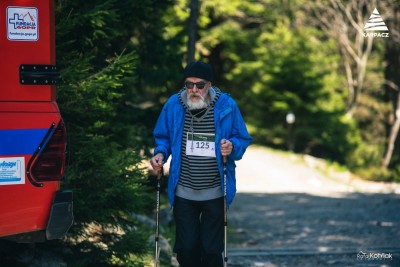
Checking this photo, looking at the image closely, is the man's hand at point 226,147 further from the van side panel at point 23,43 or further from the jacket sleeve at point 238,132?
the van side panel at point 23,43

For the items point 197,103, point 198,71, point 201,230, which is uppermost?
point 198,71

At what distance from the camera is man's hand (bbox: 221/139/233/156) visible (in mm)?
4918

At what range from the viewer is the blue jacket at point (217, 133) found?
5.11 m

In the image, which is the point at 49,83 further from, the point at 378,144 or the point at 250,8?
the point at 378,144

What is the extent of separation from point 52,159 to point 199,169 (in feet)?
4.29

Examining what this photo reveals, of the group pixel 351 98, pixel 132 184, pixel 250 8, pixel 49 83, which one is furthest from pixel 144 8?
pixel 351 98

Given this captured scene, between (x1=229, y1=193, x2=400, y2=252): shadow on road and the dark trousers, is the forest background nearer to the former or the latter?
the dark trousers

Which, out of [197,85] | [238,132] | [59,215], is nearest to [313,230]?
[238,132]

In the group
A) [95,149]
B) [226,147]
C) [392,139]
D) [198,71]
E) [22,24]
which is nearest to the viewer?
[22,24]

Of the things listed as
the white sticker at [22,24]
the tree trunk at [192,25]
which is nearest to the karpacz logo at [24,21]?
the white sticker at [22,24]

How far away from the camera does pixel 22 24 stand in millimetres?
4289

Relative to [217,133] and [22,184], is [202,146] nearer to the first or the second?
[217,133]

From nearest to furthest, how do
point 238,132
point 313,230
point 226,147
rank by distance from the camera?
point 226,147 → point 238,132 → point 313,230

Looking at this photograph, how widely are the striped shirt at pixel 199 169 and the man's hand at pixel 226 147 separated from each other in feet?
0.63
